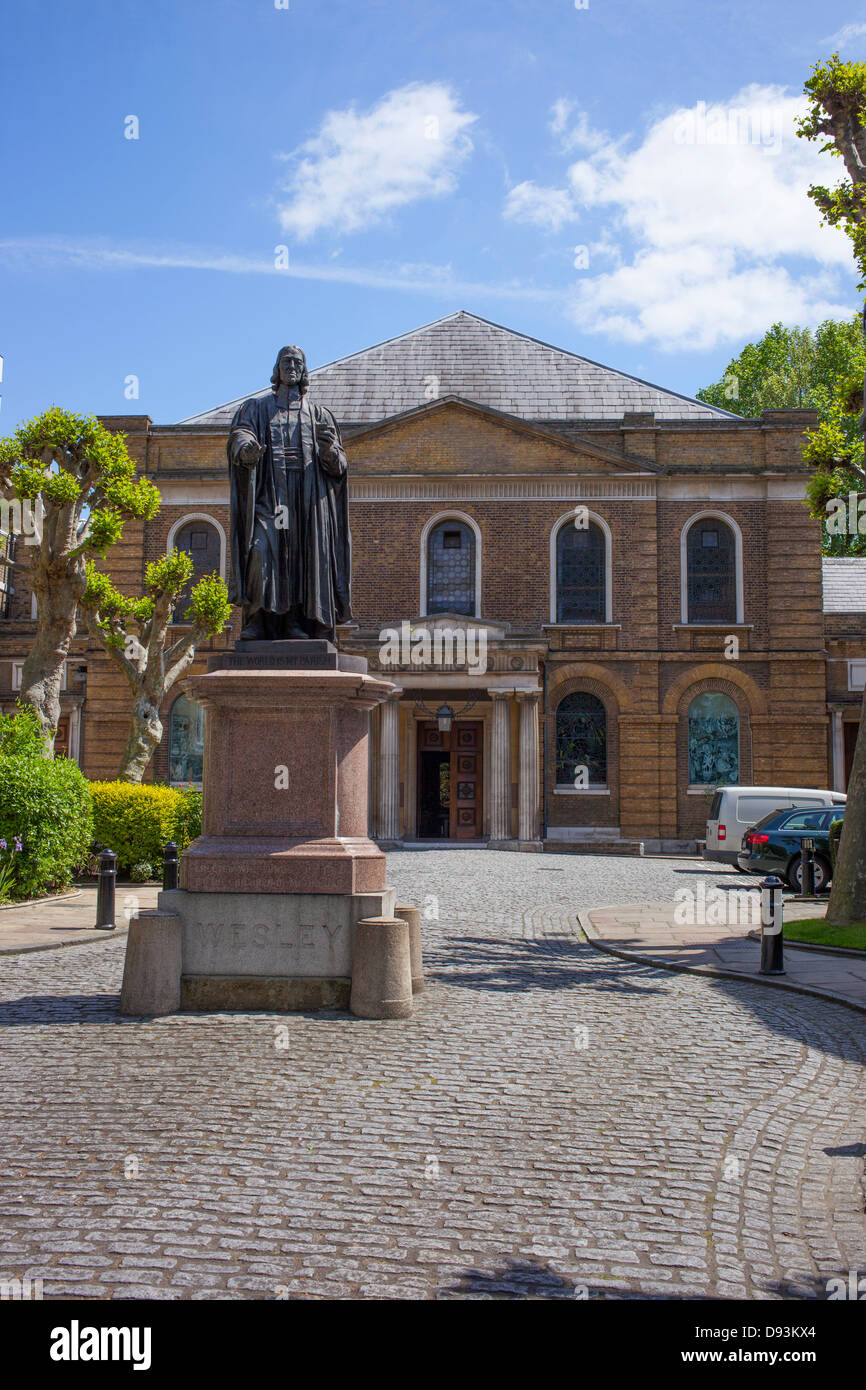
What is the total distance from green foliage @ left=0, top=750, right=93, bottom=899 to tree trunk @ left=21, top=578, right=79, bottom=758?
6.16 feet

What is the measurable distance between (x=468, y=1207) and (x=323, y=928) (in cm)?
293

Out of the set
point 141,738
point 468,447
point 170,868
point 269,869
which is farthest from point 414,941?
point 468,447

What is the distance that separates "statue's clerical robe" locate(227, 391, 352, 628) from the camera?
752cm

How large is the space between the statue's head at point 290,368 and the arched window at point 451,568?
21168mm

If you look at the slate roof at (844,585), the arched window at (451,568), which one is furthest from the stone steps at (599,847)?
the slate roof at (844,585)

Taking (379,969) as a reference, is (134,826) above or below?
below

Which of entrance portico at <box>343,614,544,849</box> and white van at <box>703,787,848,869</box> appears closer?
white van at <box>703,787,848,869</box>

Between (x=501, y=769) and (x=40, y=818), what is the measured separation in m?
14.0

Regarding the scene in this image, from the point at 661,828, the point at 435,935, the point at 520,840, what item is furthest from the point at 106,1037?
the point at 661,828

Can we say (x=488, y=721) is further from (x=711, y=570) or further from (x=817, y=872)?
(x=817, y=872)

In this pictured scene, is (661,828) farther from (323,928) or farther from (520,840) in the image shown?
(323,928)

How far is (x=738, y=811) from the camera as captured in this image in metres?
20.6

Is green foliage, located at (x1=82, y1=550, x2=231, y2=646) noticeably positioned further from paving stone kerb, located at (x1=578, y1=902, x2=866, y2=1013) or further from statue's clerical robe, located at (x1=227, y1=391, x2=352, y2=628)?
statue's clerical robe, located at (x1=227, y1=391, x2=352, y2=628)

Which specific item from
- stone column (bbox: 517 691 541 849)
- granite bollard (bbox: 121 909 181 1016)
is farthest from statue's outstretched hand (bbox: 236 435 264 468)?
stone column (bbox: 517 691 541 849)
